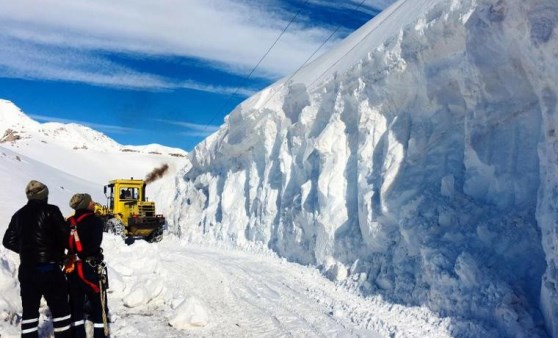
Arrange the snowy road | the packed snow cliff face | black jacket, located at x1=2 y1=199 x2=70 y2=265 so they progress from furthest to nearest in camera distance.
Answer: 1. the snowy road
2. the packed snow cliff face
3. black jacket, located at x1=2 y1=199 x2=70 y2=265

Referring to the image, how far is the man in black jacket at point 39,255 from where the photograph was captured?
16.6 ft

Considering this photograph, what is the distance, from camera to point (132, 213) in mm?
19844

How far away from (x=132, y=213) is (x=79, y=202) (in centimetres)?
1485

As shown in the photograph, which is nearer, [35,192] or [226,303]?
[35,192]

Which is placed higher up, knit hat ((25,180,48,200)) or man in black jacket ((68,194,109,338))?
knit hat ((25,180,48,200))

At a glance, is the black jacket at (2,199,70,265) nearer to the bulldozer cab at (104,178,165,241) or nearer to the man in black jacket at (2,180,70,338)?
the man in black jacket at (2,180,70,338)

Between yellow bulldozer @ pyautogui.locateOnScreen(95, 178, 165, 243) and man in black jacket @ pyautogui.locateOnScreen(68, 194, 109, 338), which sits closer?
man in black jacket @ pyautogui.locateOnScreen(68, 194, 109, 338)

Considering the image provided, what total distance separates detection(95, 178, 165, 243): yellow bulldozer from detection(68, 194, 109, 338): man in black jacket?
1346 cm

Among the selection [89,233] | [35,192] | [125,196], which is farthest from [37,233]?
[125,196]

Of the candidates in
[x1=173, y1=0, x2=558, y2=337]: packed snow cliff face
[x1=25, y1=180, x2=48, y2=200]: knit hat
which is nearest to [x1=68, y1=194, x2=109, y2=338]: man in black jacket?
[x1=25, y1=180, x2=48, y2=200]: knit hat

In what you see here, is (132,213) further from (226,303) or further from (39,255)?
(39,255)

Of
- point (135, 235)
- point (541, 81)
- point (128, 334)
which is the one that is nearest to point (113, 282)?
point (128, 334)

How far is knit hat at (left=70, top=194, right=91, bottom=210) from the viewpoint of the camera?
5.46 metres

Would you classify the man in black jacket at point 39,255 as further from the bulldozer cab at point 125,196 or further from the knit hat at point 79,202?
the bulldozer cab at point 125,196
